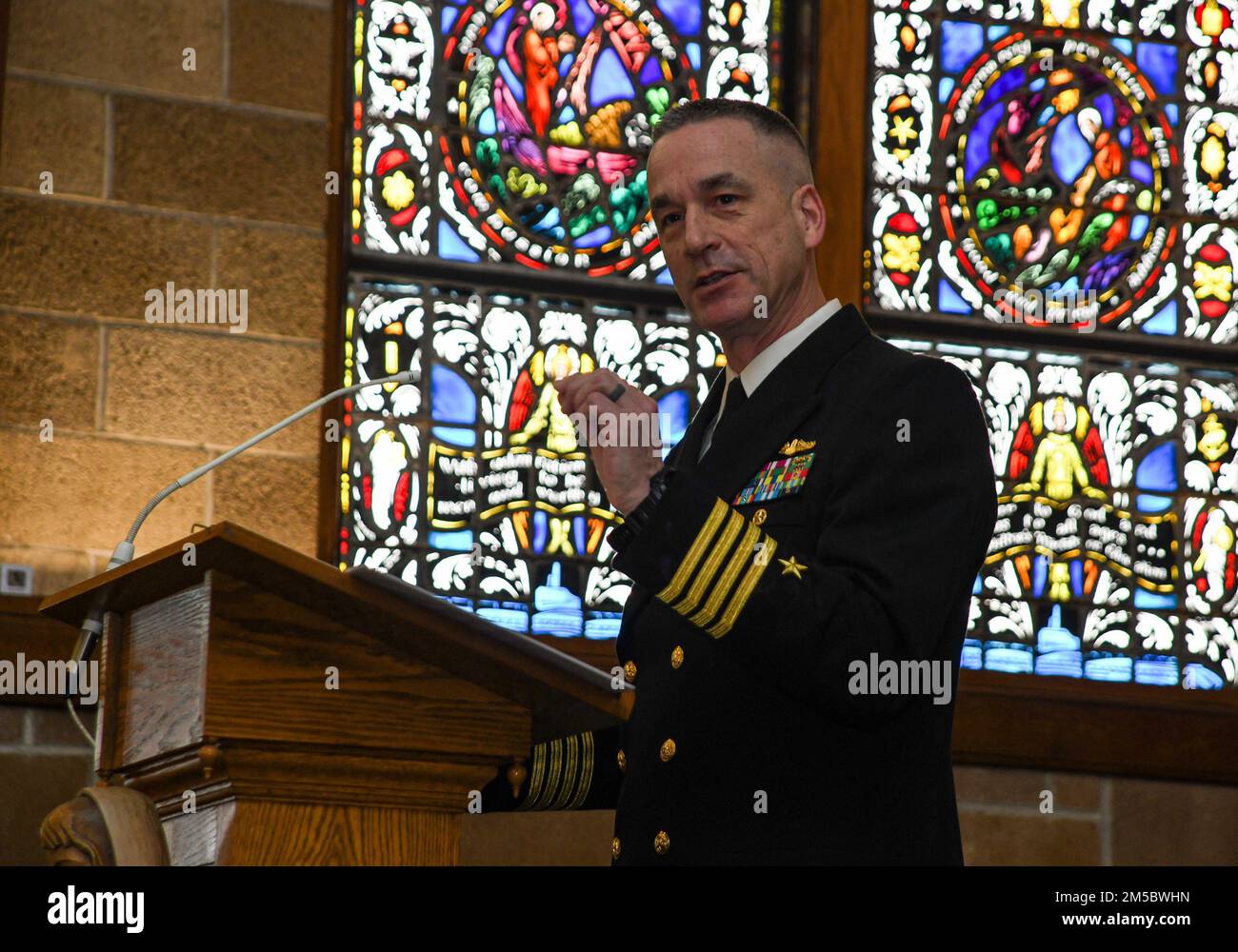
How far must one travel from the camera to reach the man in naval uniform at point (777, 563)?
196cm

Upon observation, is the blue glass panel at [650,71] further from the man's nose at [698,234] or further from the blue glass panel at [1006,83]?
the man's nose at [698,234]

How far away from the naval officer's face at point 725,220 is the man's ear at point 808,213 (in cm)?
1

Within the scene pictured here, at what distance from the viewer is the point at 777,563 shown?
1.96 meters

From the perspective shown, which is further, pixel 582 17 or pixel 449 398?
pixel 582 17

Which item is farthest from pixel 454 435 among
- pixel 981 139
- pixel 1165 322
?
pixel 1165 322

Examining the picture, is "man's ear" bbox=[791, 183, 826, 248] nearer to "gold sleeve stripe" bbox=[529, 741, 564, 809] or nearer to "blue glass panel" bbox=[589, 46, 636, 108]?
"gold sleeve stripe" bbox=[529, 741, 564, 809]

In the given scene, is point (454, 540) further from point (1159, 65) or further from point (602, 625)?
point (1159, 65)

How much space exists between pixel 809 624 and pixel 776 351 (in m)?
0.56

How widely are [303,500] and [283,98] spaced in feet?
3.23

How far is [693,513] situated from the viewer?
2.00 m

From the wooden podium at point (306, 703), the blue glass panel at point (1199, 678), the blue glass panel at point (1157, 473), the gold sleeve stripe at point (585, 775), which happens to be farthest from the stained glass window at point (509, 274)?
the wooden podium at point (306, 703)

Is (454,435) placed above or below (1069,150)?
below

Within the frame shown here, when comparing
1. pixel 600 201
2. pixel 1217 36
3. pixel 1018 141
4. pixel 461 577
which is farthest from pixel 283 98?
pixel 1217 36
